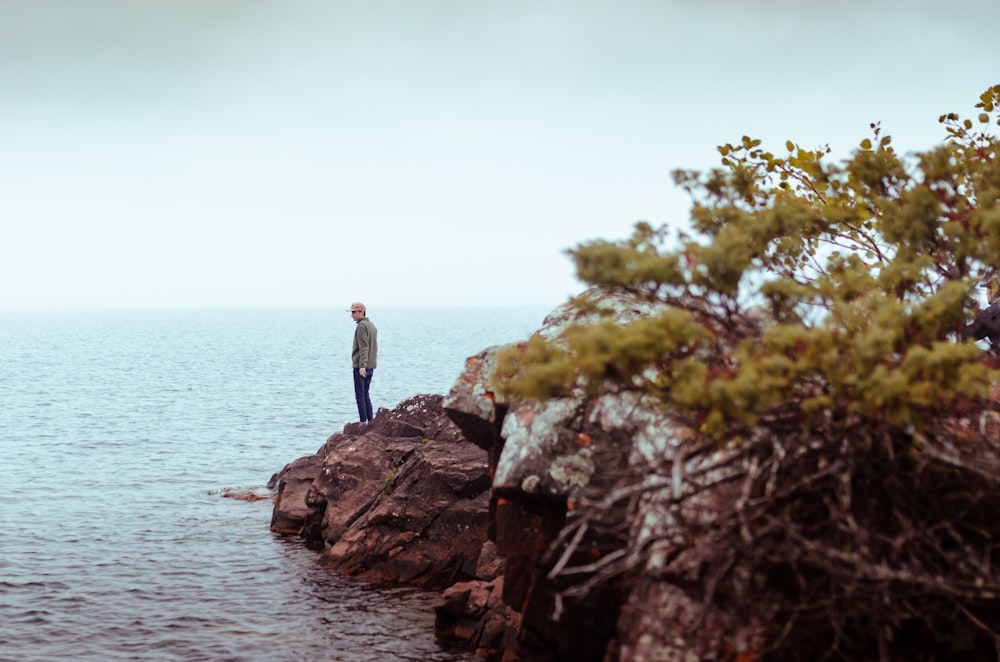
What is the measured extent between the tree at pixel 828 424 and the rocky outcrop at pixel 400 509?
868 cm

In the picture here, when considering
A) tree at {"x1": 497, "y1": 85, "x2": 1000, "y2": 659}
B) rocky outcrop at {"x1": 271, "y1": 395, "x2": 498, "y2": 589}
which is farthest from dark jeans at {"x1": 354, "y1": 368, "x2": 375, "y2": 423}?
tree at {"x1": 497, "y1": 85, "x2": 1000, "y2": 659}

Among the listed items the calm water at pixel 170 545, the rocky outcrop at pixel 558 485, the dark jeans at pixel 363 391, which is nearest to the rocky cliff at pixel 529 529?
the rocky outcrop at pixel 558 485

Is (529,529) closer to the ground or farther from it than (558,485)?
closer to the ground

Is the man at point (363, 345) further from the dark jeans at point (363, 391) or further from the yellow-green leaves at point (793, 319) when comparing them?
the yellow-green leaves at point (793, 319)

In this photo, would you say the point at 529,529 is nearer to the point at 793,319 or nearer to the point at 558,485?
the point at 558,485

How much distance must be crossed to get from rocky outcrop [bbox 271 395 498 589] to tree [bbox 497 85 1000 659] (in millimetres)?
8676

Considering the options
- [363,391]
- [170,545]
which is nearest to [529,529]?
[170,545]

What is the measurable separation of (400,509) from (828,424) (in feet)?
39.0

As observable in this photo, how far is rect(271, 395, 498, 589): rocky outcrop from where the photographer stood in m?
18.8

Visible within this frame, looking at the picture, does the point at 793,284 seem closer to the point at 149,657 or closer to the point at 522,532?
the point at 522,532

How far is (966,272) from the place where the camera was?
1089 cm

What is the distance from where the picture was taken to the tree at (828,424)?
8.70 m

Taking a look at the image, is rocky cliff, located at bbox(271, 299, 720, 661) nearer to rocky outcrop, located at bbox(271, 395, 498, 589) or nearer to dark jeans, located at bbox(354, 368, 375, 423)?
rocky outcrop, located at bbox(271, 395, 498, 589)

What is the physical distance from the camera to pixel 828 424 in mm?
8961
